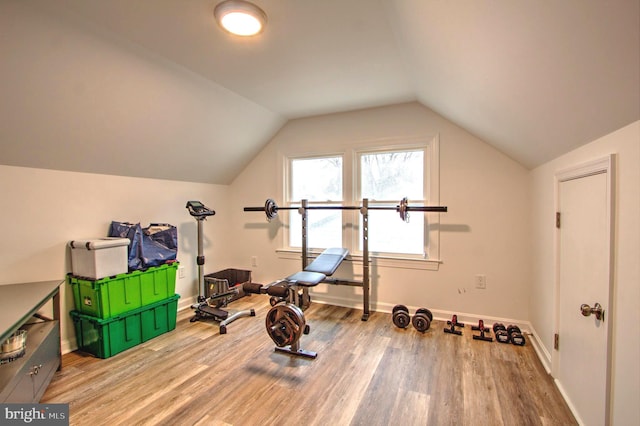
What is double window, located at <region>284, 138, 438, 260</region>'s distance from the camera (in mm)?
3428

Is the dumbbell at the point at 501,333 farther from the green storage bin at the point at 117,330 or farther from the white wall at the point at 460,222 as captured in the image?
the green storage bin at the point at 117,330

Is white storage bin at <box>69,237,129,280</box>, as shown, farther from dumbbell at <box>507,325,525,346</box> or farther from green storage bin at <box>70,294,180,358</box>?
dumbbell at <box>507,325,525,346</box>

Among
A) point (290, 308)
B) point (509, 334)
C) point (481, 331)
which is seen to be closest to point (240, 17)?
point (290, 308)

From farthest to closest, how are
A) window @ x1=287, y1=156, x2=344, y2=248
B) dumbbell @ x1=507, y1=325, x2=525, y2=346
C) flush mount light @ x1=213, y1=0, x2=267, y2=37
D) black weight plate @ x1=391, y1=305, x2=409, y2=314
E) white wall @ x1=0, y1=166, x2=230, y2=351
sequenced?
window @ x1=287, y1=156, x2=344, y2=248 → black weight plate @ x1=391, y1=305, x2=409, y2=314 → dumbbell @ x1=507, y1=325, x2=525, y2=346 → white wall @ x1=0, y1=166, x2=230, y2=351 → flush mount light @ x1=213, y1=0, x2=267, y2=37

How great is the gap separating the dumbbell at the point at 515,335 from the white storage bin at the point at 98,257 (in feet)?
12.0

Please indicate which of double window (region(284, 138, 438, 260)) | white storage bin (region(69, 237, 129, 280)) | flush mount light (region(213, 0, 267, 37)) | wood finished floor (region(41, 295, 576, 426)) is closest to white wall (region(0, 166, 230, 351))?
white storage bin (region(69, 237, 129, 280))

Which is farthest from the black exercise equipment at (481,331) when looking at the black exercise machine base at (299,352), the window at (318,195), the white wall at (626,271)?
the window at (318,195)

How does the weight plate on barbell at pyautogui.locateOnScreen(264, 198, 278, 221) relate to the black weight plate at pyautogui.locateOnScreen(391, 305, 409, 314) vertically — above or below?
above

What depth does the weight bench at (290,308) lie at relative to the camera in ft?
7.88

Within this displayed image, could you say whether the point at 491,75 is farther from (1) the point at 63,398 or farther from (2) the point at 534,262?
(1) the point at 63,398

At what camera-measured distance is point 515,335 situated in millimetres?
2762

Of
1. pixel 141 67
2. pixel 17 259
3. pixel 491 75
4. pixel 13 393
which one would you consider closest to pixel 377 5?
pixel 491 75

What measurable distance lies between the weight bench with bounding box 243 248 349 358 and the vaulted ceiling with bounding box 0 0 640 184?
1.86m

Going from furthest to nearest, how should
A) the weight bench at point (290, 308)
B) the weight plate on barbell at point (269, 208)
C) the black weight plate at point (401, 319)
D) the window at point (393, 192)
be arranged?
the weight plate on barbell at point (269, 208)
the window at point (393, 192)
the black weight plate at point (401, 319)
the weight bench at point (290, 308)
